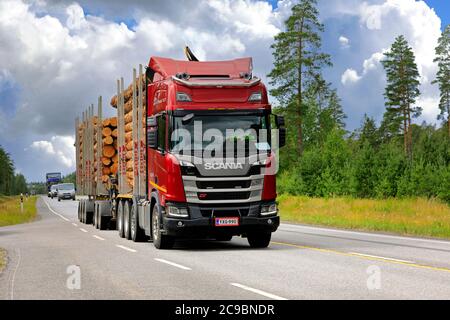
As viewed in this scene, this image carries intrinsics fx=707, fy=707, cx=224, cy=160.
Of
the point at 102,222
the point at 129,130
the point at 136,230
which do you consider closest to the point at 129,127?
the point at 129,130

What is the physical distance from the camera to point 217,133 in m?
15.3

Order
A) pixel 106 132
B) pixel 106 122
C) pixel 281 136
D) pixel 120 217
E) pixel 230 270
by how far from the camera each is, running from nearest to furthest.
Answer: pixel 230 270 → pixel 281 136 → pixel 120 217 → pixel 106 132 → pixel 106 122

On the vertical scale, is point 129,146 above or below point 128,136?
below

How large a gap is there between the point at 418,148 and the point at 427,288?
29.7 m

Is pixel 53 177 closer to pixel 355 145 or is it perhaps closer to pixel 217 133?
pixel 355 145

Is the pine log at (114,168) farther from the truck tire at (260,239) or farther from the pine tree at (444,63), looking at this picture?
the pine tree at (444,63)

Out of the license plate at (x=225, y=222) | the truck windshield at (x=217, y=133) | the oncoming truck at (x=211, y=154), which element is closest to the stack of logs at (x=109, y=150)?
the oncoming truck at (x=211, y=154)

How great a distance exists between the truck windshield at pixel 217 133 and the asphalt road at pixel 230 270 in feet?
7.51

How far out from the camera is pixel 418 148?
37.9 metres

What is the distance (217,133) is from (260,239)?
9.79ft

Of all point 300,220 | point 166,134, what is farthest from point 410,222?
point 166,134

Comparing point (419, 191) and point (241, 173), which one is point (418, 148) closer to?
point (419, 191)

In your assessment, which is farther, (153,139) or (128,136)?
(128,136)
